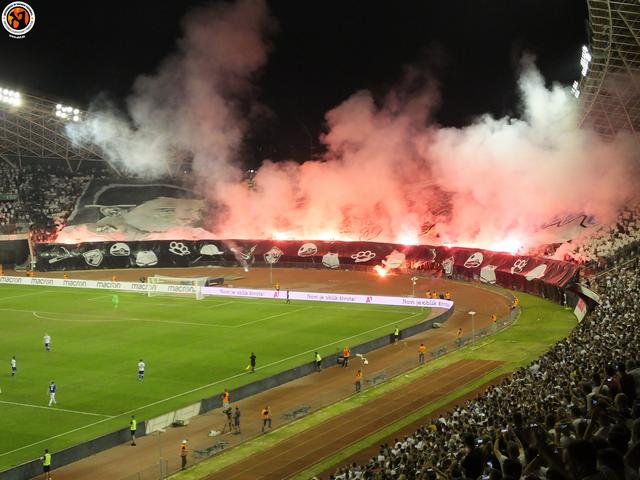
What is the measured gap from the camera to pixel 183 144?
296 ft

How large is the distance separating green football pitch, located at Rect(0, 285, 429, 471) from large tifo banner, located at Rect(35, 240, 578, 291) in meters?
13.5

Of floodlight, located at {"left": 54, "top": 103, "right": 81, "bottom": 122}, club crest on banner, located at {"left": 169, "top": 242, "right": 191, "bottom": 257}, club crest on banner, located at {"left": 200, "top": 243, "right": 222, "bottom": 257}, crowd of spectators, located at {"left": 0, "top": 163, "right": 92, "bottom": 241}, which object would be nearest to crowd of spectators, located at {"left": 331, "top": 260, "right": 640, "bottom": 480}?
club crest on banner, located at {"left": 200, "top": 243, "right": 222, "bottom": 257}

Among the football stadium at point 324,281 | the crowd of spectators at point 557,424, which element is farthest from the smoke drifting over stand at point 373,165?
the crowd of spectators at point 557,424

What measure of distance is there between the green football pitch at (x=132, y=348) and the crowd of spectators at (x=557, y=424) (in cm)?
1293

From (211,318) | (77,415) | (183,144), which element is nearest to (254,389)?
(77,415)

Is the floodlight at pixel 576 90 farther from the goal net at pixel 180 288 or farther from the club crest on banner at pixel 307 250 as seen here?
the goal net at pixel 180 288

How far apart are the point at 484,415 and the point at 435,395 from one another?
470 inches

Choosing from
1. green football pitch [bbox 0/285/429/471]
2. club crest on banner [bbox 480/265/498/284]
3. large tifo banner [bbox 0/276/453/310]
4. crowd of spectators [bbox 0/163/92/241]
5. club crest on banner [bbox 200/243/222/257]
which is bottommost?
green football pitch [bbox 0/285/429/471]

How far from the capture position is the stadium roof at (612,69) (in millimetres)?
45178

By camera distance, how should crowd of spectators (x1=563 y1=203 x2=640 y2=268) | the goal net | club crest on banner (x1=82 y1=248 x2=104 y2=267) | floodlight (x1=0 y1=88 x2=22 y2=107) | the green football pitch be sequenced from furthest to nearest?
club crest on banner (x1=82 y1=248 x2=104 y2=267) < floodlight (x1=0 y1=88 x2=22 y2=107) < the goal net < crowd of spectators (x1=563 y1=203 x2=640 y2=268) < the green football pitch

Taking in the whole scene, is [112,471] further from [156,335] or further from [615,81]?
[615,81]

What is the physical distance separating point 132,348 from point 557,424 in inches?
1365

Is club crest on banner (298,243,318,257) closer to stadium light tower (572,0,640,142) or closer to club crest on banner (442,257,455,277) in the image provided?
club crest on banner (442,257,455,277)

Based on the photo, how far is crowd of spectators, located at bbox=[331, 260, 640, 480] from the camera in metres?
6.92
